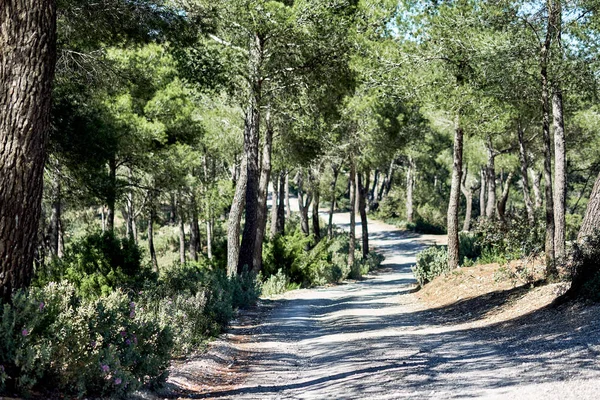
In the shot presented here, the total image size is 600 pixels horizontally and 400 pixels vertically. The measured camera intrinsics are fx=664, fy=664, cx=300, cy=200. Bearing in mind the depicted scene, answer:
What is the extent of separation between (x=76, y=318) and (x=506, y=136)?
31894mm

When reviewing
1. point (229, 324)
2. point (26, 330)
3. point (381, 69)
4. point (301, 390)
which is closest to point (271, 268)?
point (381, 69)

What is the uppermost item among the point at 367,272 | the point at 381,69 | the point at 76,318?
the point at 381,69

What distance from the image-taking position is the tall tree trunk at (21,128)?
19.4 feet

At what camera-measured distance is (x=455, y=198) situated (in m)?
18.7

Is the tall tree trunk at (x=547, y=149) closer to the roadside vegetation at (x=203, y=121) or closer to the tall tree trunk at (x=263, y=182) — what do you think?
the roadside vegetation at (x=203, y=121)

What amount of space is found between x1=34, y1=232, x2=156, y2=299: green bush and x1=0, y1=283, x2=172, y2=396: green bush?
26.1ft

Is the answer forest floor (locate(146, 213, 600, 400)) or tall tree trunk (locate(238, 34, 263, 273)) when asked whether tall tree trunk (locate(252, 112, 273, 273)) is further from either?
forest floor (locate(146, 213, 600, 400))

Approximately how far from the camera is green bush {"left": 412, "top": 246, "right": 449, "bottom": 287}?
19844 millimetres

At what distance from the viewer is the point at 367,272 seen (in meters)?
32.5

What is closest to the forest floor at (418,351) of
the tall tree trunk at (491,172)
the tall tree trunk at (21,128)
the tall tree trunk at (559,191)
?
the tall tree trunk at (559,191)

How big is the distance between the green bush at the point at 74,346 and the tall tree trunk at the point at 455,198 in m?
13.2

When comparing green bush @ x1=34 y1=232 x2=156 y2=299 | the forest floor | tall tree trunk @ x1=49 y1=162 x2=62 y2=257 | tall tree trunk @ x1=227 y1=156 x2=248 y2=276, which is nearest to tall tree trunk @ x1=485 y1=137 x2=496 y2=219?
tall tree trunk @ x1=227 y1=156 x2=248 y2=276

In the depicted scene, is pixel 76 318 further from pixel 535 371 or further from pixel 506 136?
pixel 506 136

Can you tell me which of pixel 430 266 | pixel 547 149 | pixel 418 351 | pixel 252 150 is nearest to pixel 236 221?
pixel 252 150
